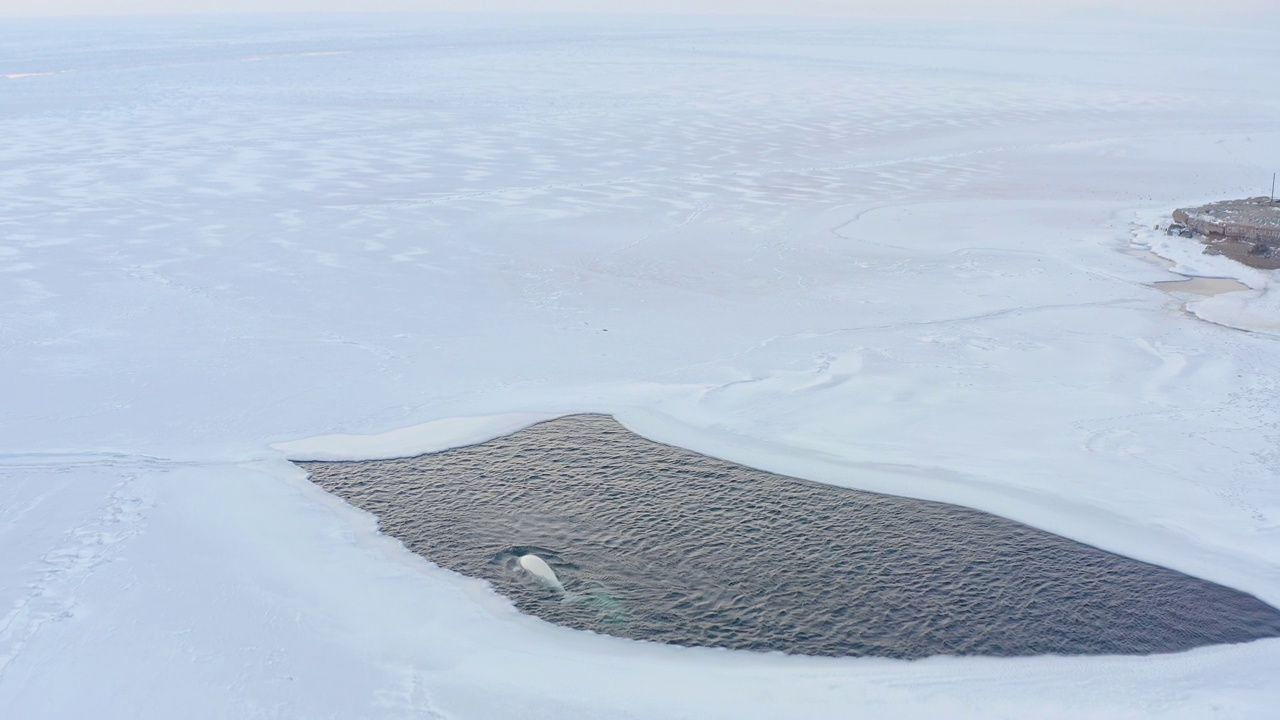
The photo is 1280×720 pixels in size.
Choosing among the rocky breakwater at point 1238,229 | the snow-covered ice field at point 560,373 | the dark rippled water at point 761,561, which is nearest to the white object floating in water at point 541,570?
the dark rippled water at point 761,561

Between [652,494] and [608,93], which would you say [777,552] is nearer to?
[652,494]

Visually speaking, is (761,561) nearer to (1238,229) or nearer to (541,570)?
(541,570)

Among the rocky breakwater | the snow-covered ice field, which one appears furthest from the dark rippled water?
the rocky breakwater

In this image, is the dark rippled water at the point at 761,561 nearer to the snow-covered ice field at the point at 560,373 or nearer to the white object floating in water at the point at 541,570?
the white object floating in water at the point at 541,570

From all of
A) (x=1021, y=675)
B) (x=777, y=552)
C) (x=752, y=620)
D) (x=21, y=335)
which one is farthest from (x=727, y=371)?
(x=21, y=335)

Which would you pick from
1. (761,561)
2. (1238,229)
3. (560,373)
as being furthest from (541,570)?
(1238,229)
